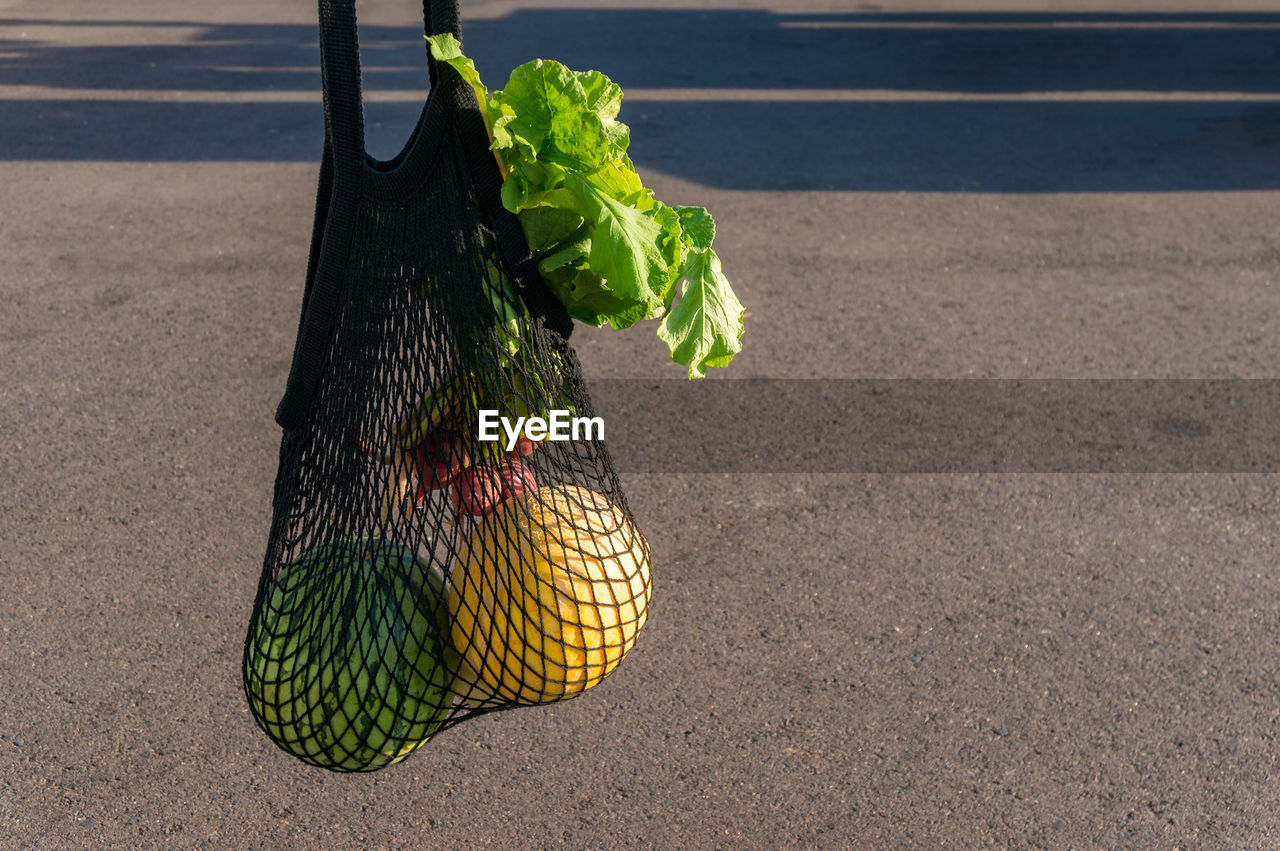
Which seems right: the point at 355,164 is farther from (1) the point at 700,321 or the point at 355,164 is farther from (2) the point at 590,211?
(1) the point at 700,321

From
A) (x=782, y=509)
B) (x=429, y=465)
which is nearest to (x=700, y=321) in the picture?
(x=429, y=465)

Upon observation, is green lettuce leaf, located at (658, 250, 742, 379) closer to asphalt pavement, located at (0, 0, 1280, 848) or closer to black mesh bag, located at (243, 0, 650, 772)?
black mesh bag, located at (243, 0, 650, 772)

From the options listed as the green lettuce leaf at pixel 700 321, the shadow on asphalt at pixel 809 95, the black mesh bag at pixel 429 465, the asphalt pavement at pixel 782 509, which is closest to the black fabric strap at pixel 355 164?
the black mesh bag at pixel 429 465

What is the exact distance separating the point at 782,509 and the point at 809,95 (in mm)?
5265

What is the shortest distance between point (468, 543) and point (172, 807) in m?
1.51

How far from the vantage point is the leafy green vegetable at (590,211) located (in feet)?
5.32

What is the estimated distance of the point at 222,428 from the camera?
439cm

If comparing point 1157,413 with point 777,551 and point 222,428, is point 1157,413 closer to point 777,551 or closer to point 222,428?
point 777,551

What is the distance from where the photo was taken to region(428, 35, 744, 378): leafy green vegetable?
162 centimetres

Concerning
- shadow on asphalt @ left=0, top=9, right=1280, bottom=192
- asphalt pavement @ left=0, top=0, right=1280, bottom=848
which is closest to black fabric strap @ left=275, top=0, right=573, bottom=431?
asphalt pavement @ left=0, top=0, right=1280, bottom=848

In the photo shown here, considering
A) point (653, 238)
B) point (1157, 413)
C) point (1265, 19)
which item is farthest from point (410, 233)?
point (1265, 19)

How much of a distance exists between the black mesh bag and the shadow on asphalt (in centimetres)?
510

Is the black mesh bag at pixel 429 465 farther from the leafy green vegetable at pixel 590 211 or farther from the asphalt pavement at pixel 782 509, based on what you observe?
the asphalt pavement at pixel 782 509

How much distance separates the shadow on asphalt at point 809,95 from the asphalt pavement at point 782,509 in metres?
0.06
